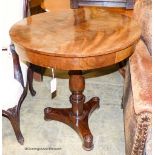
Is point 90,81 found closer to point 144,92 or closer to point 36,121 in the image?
point 36,121

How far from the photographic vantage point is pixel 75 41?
57.1 inches

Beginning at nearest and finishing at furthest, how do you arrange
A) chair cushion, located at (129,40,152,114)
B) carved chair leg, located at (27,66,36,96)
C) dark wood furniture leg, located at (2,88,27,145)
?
chair cushion, located at (129,40,152,114), dark wood furniture leg, located at (2,88,27,145), carved chair leg, located at (27,66,36,96)

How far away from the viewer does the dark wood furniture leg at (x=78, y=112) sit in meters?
1.91

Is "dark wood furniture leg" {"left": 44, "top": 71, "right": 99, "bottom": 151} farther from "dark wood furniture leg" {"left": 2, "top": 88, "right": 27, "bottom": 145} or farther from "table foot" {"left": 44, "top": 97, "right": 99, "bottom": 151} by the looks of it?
"dark wood furniture leg" {"left": 2, "top": 88, "right": 27, "bottom": 145}

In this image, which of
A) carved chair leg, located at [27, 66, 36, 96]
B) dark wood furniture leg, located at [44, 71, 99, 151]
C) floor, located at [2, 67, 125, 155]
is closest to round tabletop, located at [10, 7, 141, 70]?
dark wood furniture leg, located at [44, 71, 99, 151]

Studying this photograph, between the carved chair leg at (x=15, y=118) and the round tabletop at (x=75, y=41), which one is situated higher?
the round tabletop at (x=75, y=41)

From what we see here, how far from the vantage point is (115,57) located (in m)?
1.42

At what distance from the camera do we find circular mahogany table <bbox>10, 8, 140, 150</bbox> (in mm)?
1363

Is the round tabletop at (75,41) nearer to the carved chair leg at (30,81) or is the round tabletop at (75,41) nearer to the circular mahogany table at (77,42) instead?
the circular mahogany table at (77,42)

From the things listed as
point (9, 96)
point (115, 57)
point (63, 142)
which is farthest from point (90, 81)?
point (115, 57)

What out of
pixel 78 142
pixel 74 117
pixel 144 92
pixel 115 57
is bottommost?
pixel 78 142

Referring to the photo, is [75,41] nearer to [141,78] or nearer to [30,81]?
[141,78]

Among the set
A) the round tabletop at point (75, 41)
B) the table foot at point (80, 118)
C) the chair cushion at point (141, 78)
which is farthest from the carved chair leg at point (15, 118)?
the chair cushion at point (141, 78)

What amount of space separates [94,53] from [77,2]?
133cm
